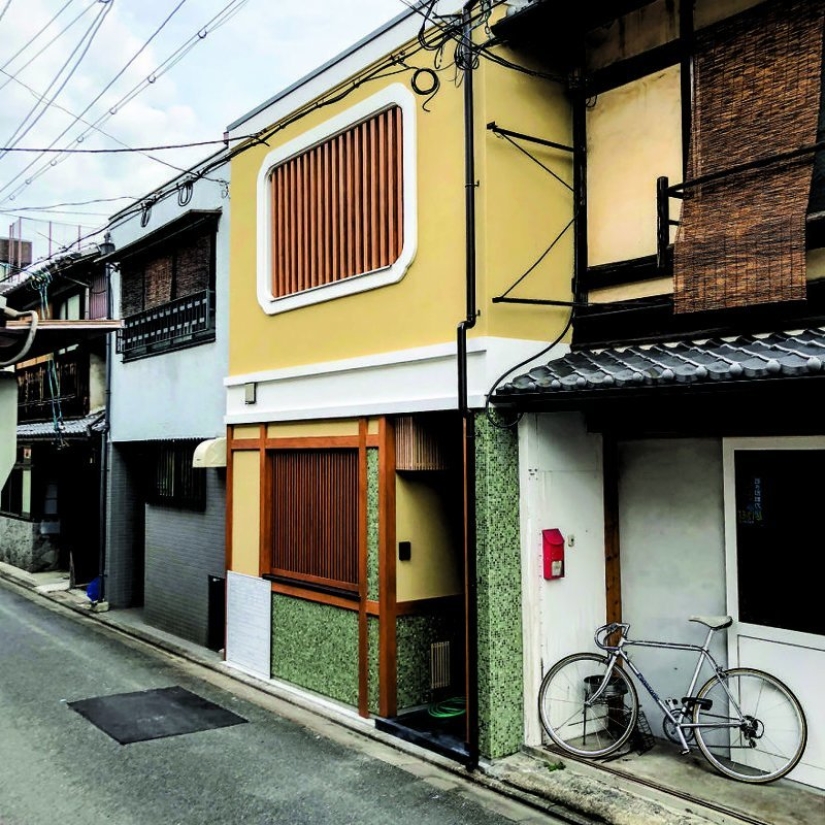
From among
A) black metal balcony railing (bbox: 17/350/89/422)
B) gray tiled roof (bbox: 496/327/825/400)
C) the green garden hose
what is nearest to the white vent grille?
the green garden hose

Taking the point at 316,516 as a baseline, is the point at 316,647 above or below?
below

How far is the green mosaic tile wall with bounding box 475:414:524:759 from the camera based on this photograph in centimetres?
747

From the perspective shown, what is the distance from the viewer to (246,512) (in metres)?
11.3

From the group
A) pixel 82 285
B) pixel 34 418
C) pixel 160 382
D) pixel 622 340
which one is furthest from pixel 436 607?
pixel 34 418

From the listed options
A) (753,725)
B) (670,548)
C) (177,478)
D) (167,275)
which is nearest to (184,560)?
(177,478)

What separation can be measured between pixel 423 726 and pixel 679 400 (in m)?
4.22

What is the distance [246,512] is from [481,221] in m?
5.47

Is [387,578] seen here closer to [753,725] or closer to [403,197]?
[753,725]

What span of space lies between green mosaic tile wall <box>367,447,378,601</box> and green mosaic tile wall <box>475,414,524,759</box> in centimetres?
163

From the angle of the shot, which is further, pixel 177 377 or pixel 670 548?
pixel 177 377

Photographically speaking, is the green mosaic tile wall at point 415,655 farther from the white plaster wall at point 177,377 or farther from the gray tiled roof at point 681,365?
the white plaster wall at point 177,377

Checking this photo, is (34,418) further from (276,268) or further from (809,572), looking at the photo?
(809,572)

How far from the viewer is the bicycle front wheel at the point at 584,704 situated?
24.6 ft

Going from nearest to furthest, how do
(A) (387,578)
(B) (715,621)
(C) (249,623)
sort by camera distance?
(B) (715,621) → (A) (387,578) → (C) (249,623)
